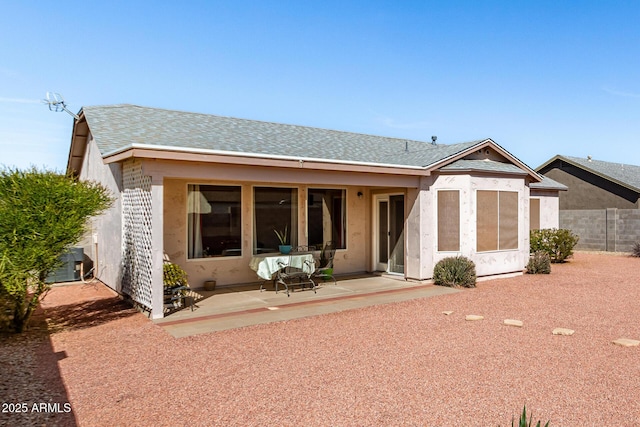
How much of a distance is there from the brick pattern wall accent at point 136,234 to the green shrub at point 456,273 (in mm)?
7397

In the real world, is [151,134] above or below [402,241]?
above

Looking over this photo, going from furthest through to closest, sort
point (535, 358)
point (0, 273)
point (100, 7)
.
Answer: point (100, 7) → point (0, 273) → point (535, 358)

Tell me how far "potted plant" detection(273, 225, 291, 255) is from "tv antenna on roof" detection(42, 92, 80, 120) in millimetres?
8022

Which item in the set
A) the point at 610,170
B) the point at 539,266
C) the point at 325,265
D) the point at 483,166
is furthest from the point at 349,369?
the point at 610,170

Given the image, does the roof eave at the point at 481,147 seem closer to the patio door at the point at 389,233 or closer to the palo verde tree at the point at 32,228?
the patio door at the point at 389,233

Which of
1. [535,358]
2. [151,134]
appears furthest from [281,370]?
[151,134]

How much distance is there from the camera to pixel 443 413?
13.4 ft

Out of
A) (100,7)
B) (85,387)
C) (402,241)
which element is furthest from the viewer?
(402,241)

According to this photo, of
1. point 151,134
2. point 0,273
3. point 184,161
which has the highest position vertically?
point 151,134

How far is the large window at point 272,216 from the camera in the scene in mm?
11391

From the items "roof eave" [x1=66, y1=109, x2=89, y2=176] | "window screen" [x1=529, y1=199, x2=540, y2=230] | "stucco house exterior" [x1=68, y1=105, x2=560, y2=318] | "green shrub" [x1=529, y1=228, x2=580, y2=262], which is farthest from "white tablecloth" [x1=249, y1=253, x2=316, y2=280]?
"window screen" [x1=529, y1=199, x2=540, y2=230]

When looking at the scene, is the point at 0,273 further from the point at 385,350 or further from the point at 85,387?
the point at 385,350

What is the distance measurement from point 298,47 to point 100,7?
7.81 m

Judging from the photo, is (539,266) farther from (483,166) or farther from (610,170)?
(610,170)
